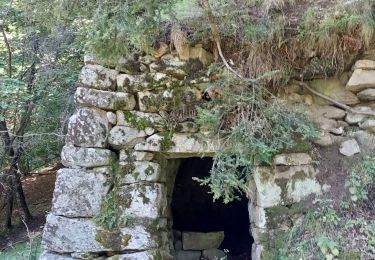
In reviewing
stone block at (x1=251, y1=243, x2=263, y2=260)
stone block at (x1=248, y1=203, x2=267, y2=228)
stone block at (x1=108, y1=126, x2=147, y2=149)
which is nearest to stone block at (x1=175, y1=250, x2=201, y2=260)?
stone block at (x1=251, y1=243, x2=263, y2=260)

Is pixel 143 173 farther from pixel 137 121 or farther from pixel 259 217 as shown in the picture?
pixel 259 217

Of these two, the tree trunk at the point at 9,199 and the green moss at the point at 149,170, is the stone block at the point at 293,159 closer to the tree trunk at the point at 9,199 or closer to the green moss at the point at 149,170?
the green moss at the point at 149,170

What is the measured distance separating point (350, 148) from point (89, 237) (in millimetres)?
2421

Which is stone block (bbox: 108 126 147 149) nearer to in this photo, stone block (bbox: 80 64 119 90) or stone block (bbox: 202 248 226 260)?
stone block (bbox: 80 64 119 90)

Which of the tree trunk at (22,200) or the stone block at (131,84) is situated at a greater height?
→ the stone block at (131,84)

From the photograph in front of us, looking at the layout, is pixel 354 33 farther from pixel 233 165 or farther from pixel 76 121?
pixel 76 121

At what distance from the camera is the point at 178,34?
3.44 m

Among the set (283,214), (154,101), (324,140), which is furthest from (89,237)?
(324,140)

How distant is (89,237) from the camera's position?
10.7 feet

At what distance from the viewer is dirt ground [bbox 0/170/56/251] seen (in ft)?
20.7

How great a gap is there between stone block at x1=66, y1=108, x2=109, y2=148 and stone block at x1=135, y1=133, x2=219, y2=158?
328 millimetres

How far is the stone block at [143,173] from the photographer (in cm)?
342

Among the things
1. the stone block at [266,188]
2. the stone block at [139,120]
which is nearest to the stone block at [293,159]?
the stone block at [266,188]

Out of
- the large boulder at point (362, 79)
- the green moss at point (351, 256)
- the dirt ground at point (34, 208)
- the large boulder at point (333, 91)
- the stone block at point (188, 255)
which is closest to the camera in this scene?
the green moss at point (351, 256)
